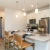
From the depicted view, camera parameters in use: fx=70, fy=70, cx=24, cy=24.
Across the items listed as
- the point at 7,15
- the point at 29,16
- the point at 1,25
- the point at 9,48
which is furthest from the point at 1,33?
the point at 9,48

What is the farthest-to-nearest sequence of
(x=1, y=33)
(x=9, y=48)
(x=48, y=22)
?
(x=1, y=33), (x=48, y=22), (x=9, y=48)

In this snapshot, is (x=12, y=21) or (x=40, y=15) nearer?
(x=40, y=15)

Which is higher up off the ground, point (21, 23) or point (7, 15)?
point (7, 15)

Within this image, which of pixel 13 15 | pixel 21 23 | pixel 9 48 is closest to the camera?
pixel 9 48

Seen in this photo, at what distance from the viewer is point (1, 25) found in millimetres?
6656

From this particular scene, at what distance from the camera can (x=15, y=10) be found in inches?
226

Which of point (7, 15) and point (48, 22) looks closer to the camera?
point (48, 22)

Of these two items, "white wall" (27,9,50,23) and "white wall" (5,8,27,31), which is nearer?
"white wall" (27,9,50,23)

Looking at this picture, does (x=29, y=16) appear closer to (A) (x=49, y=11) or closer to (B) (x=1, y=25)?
(A) (x=49, y=11)

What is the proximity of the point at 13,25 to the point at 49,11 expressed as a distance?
2889mm

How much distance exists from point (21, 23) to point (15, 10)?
1.25 metres

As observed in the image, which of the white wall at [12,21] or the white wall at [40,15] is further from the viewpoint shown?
the white wall at [12,21]

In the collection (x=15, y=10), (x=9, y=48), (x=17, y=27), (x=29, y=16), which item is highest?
(x=15, y=10)

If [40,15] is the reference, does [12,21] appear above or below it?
below
